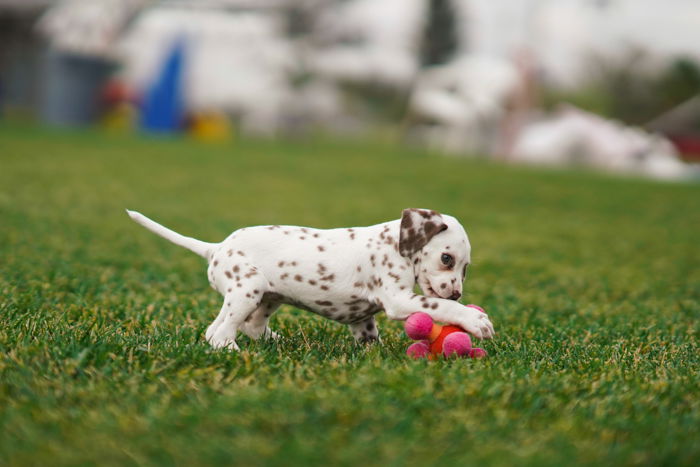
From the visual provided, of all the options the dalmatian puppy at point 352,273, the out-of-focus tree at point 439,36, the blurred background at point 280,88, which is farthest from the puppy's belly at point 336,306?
the out-of-focus tree at point 439,36

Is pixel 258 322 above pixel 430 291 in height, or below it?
below

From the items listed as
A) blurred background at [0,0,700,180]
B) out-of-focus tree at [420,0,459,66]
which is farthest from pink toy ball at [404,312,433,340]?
out-of-focus tree at [420,0,459,66]

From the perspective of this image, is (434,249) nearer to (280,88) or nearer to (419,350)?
(419,350)

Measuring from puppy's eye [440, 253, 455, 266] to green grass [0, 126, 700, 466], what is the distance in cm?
32

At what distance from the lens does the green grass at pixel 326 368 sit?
1.73m

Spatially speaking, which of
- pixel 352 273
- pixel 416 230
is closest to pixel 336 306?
pixel 352 273

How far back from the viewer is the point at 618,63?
28.5 metres

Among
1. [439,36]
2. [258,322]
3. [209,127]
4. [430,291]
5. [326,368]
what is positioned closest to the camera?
[326,368]

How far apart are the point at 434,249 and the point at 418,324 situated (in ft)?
0.83

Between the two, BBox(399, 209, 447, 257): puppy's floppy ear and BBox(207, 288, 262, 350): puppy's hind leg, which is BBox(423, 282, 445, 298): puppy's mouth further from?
Result: BBox(207, 288, 262, 350): puppy's hind leg

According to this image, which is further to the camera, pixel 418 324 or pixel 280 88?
pixel 280 88

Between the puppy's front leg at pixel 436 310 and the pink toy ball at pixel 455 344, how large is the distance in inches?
1.6

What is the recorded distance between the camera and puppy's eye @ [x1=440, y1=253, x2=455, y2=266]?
2506 mm

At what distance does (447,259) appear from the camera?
2.51 meters
